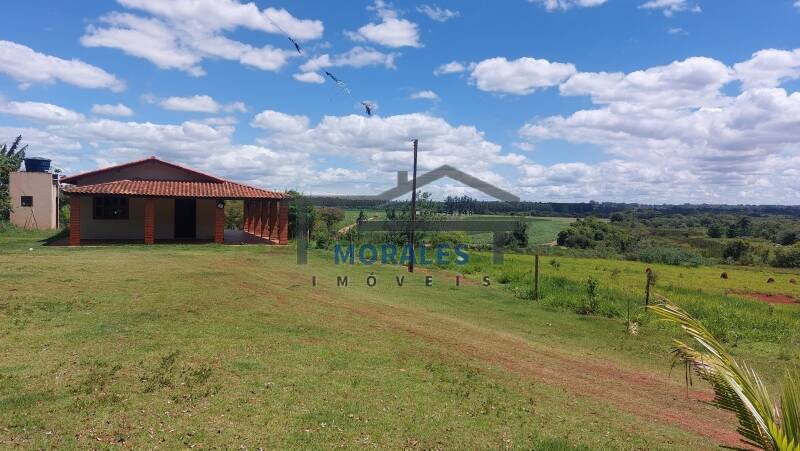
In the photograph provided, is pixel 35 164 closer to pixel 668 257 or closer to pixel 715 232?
pixel 668 257

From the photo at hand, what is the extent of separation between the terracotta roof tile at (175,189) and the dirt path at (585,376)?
537 inches

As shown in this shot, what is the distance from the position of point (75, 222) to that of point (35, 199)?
420 inches

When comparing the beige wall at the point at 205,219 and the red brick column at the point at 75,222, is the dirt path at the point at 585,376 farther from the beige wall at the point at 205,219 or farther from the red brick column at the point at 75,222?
the beige wall at the point at 205,219

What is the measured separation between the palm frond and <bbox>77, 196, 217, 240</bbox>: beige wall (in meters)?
23.7

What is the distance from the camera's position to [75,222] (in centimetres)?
2050

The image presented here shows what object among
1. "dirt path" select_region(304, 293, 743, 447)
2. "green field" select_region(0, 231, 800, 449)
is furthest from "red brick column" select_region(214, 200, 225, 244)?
"dirt path" select_region(304, 293, 743, 447)

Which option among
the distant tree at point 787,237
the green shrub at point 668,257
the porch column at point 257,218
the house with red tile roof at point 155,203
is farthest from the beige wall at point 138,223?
the distant tree at point 787,237

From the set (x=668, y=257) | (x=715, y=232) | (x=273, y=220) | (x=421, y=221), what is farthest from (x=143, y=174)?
(x=715, y=232)

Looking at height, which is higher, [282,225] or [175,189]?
[175,189]

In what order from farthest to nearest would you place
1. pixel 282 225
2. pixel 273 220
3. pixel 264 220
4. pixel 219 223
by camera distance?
pixel 264 220
pixel 273 220
pixel 282 225
pixel 219 223

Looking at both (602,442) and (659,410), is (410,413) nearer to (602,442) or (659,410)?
(602,442)

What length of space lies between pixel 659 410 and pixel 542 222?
101301 millimetres

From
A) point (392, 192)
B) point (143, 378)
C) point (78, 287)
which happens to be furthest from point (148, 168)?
point (143, 378)

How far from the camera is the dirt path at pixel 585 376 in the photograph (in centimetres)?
651
